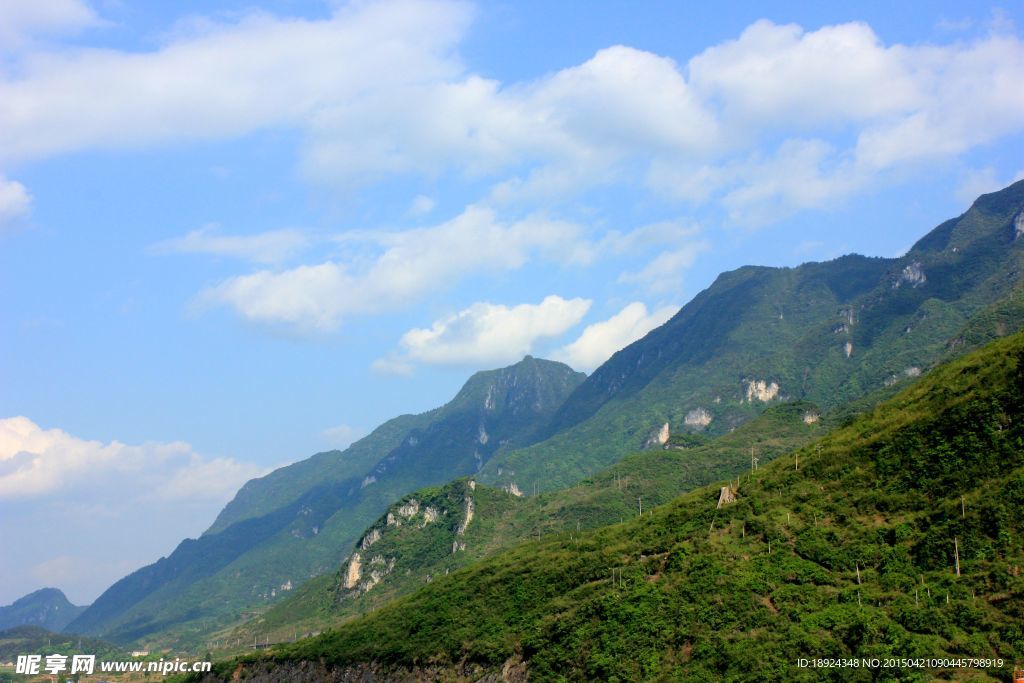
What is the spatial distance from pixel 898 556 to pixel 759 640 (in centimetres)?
1557

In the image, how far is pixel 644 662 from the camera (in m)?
85.1

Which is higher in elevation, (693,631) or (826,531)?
(826,531)

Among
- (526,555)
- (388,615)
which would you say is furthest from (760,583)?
(388,615)

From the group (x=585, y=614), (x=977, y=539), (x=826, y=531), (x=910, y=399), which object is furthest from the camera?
(x=910, y=399)

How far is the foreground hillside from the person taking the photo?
73.8 metres

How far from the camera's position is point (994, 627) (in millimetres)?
68688

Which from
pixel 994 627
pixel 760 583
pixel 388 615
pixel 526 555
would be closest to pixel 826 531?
pixel 760 583

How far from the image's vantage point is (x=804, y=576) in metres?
85.8

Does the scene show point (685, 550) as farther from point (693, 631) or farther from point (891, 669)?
point (891, 669)

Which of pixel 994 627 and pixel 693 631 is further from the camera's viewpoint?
pixel 693 631

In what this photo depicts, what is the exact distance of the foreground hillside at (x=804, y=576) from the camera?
242ft

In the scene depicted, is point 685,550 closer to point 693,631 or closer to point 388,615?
point 693,631

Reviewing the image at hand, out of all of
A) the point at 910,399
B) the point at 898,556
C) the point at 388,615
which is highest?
the point at 910,399

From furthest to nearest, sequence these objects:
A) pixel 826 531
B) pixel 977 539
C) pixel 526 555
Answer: pixel 526 555
pixel 826 531
pixel 977 539
